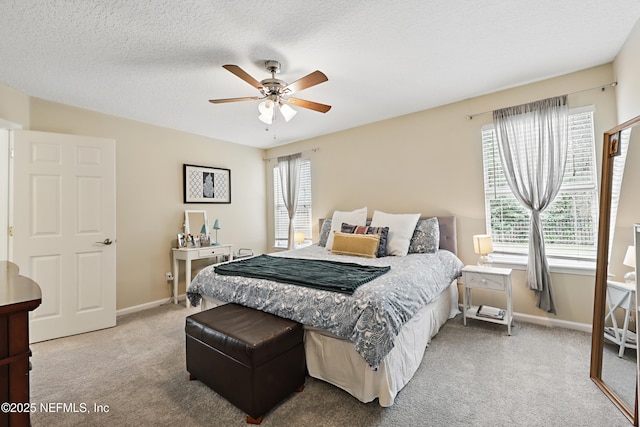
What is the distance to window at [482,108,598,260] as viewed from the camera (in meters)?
2.69

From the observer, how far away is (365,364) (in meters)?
1.79

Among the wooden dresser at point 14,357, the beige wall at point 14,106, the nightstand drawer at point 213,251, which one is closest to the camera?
the wooden dresser at point 14,357

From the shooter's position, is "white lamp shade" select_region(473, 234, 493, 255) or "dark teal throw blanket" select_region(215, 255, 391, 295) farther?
"white lamp shade" select_region(473, 234, 493, 255)

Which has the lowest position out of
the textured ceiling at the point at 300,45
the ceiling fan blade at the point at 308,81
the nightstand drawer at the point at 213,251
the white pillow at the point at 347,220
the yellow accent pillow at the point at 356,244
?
the nightstand drawer at the point at 213,251

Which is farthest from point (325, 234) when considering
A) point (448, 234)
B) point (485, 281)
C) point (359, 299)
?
point (359, 299)

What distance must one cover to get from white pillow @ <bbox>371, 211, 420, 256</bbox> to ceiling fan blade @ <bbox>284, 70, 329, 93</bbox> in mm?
1884

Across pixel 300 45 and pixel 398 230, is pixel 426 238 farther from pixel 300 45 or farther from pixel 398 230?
pixel 300 45

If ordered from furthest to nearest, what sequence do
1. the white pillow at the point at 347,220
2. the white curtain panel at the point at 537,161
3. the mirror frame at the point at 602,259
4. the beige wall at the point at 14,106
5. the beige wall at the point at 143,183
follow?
the white pillow at the point at 347,220
the beige wall at the point at 143,183
the white curtain panel at the point at 537,161
the beige wall at the point at 14,106
the mirror frame at the point at 602,259

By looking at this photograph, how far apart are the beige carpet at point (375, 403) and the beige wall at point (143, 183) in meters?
1.16

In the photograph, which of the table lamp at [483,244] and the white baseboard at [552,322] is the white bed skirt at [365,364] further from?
the white baseboard at [552,322]

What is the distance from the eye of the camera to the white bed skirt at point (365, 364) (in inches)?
69.2

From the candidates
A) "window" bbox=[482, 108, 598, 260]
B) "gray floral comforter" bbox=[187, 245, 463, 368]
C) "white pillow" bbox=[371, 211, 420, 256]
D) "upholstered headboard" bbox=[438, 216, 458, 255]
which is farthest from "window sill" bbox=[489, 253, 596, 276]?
"white pillow" bbox=[371, 211, 420, 256]

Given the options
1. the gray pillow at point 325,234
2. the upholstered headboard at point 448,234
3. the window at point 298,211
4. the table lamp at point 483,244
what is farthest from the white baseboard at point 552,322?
the window at point 298,211

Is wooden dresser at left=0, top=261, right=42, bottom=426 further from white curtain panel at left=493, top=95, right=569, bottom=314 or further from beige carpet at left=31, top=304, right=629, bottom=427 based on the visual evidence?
white curtain panel at left=493, top=95, right=569, bottom=314
